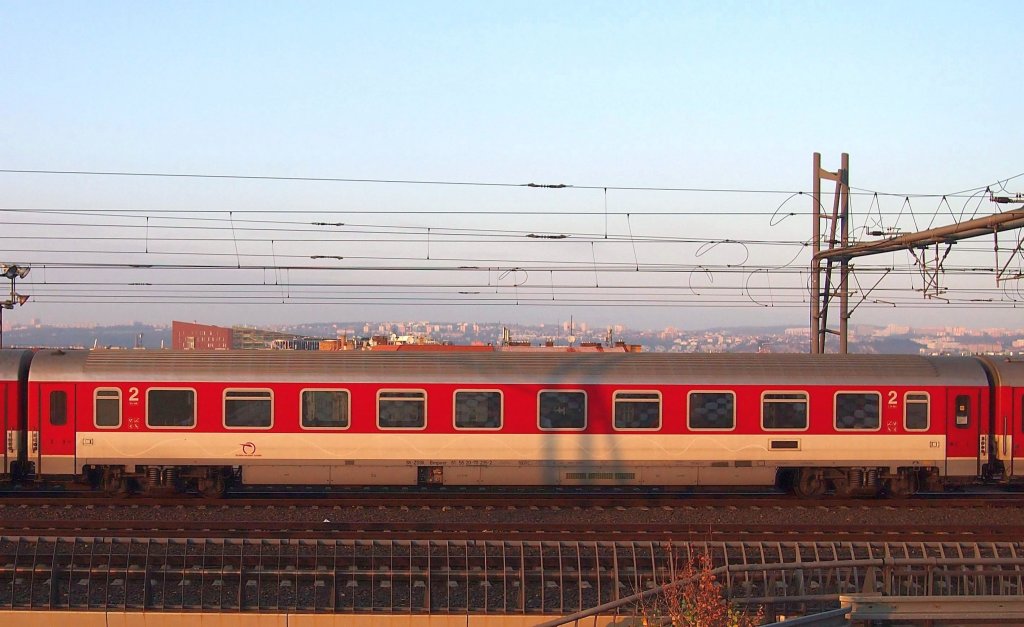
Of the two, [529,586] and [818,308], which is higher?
[818,308]

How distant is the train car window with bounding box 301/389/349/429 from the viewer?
698 inches

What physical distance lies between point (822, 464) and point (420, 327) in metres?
96.4

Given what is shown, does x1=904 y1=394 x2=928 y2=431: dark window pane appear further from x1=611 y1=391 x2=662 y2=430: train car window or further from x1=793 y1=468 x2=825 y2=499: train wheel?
x1=611 y1=391 x2=662 y2=430: train car window

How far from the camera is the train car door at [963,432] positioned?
18094mm

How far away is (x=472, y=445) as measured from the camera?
17734 mm

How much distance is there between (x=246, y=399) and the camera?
58.2 feet

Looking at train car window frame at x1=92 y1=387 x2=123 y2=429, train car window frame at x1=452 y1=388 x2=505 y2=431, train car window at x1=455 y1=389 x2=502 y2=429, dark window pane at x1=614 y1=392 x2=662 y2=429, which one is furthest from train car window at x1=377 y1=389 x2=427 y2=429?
train car window frame at x1=92 y1=387 x2=123 y2=429

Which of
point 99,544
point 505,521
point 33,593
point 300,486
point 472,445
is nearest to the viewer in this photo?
point 33,593

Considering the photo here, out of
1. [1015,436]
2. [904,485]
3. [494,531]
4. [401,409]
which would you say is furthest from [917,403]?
[401,409]

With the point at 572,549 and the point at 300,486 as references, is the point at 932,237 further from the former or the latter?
the point at 300,486

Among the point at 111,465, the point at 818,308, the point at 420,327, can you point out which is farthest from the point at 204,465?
the point at 420,327

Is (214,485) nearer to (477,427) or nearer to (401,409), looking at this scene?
(401,409)

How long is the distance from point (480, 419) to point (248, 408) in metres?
4.59

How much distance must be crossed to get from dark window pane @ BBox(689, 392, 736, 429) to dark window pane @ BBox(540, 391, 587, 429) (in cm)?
217
